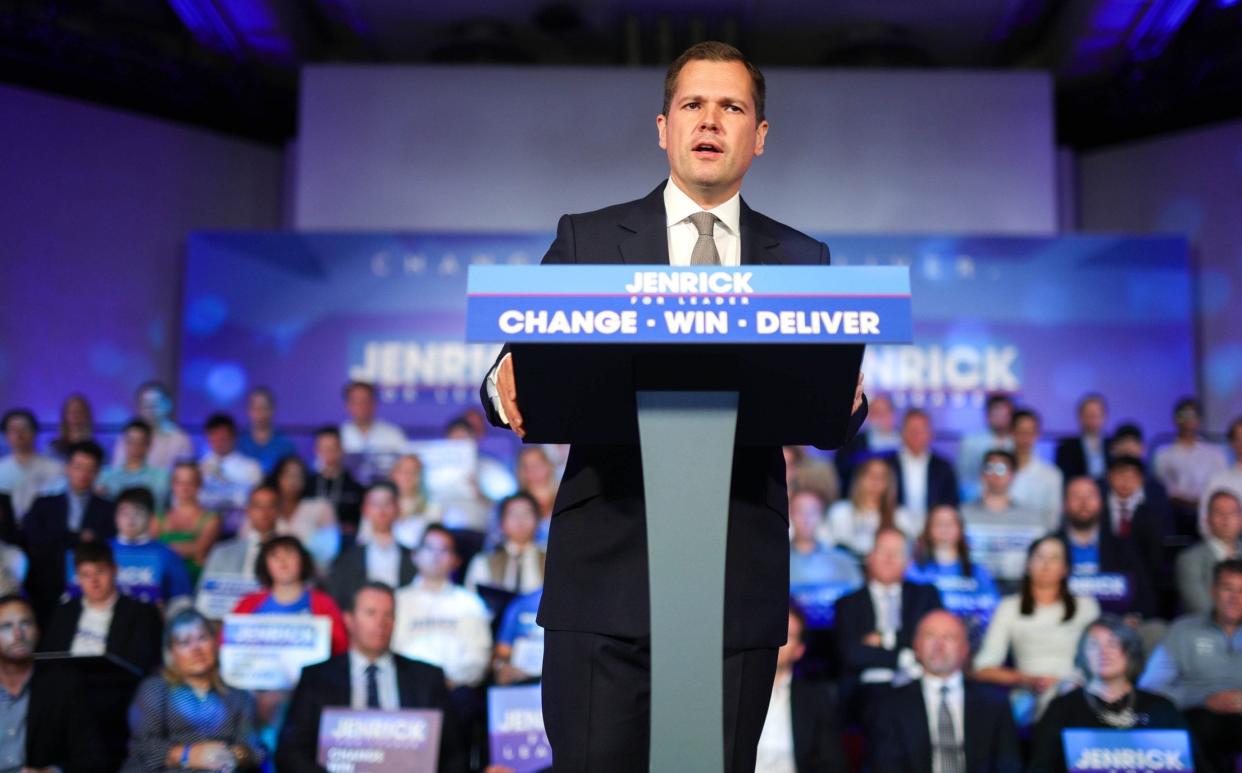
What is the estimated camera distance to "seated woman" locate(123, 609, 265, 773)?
15.5ft

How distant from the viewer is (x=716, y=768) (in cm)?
162

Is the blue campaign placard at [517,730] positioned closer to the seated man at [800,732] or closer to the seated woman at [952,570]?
the seated man at [800,732]

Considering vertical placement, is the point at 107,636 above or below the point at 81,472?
below

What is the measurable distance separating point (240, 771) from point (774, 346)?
390 centimetres

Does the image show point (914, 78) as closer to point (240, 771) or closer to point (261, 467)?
point (261, 467)

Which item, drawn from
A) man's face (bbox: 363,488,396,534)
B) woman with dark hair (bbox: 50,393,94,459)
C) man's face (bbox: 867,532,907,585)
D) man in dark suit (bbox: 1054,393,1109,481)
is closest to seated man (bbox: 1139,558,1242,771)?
man's face (bbox: 867,532,907,585)

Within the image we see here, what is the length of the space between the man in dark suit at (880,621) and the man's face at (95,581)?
3119 mm

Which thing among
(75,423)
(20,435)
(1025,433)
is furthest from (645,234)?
(75,423)

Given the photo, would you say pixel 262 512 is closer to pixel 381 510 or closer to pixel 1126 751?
pixel 381 510

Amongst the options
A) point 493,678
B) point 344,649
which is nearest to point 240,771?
point 344,649

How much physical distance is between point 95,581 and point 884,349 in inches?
219

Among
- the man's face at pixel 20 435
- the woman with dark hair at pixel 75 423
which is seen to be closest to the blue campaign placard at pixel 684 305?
the man's face at pixel 20 435

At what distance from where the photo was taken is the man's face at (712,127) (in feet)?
6.38

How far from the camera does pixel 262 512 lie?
614cm
